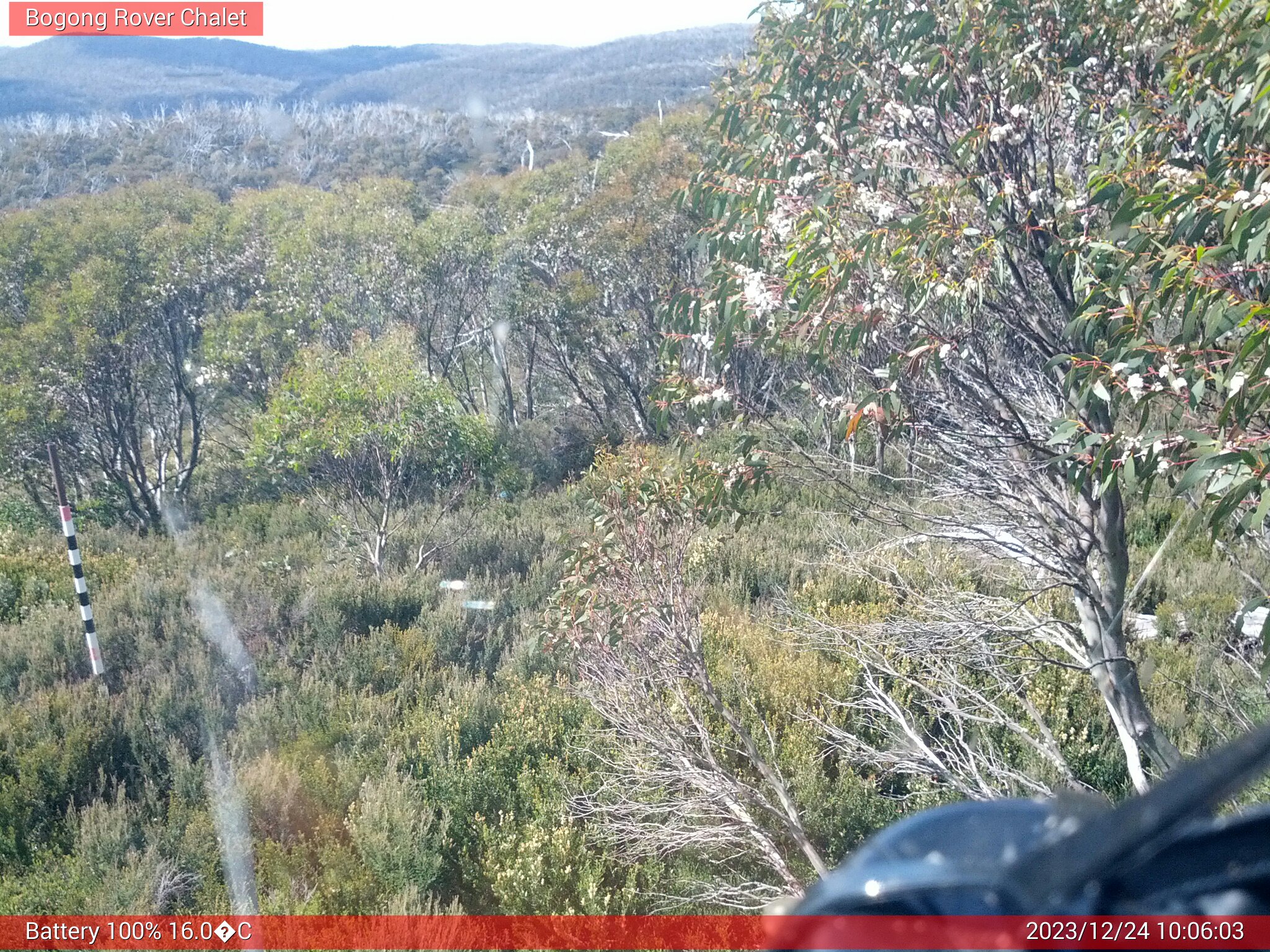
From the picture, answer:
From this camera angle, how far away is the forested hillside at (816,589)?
314 centimetres

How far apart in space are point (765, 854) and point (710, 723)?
4.33ft

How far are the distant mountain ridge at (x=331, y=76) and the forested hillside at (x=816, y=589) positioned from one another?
39.8 meters

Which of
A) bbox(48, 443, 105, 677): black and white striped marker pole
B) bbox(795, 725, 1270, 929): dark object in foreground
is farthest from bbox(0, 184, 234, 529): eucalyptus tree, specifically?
bbox(795, 725, 1270, 929): dark object in foreground

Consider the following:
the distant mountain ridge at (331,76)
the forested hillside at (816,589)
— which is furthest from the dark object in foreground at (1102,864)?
the distant mountain ridge at (331,76)

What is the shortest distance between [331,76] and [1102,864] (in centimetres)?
6399

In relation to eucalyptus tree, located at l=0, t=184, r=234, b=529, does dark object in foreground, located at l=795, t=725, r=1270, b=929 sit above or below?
above

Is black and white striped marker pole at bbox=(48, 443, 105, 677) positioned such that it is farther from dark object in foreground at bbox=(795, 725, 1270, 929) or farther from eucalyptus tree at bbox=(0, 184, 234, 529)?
eucalyptus tree at bbox=(0, 184, 234, 529)

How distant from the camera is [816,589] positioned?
8.27m

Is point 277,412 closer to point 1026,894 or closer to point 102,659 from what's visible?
point 102,659

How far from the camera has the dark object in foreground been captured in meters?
0.78

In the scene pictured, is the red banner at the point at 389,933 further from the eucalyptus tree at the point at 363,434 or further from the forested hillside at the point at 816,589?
the eucalyptus tree at the point at 363,434

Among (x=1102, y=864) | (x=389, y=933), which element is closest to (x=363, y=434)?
(x=389, y=933)

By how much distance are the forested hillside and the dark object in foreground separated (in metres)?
1.57

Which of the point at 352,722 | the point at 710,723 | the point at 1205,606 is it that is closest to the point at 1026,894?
the point at 710,723
